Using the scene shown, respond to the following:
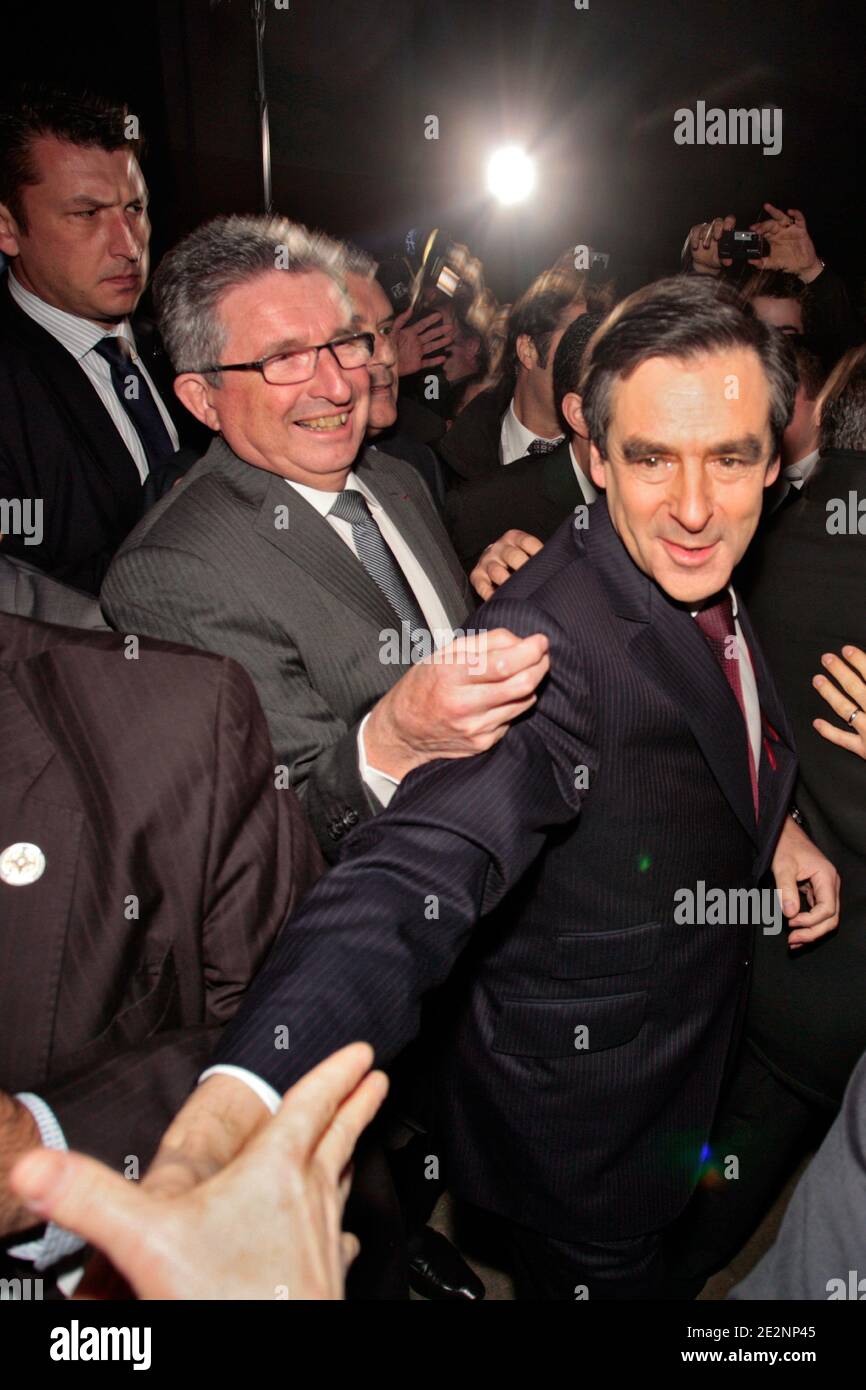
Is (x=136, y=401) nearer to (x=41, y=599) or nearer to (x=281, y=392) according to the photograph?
(x=281, y=392)

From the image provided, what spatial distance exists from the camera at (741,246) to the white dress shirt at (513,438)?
1328mm

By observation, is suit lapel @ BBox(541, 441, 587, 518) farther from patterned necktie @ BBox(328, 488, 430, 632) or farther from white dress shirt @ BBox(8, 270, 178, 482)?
white dress shirt @ BBox(8, 270, 178, 482)

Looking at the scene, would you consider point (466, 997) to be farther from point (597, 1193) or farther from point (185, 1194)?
point (185, 1194)

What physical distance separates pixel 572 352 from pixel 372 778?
204cm

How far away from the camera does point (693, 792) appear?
61.2 inches

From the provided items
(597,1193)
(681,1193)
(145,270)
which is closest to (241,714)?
(597,1193)

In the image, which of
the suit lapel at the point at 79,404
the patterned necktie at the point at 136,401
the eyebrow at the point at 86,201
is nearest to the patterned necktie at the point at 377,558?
the suit lapel at the point at 79,404

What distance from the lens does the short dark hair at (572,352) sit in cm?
308

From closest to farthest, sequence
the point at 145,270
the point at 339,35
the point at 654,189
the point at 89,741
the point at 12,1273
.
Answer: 1. the point at 12,1273
2. the point at 89,741
3. the point at 145,270
4. the point at 339,35
5. the point at 654,189

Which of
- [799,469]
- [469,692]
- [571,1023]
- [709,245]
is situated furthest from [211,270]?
[709,245]

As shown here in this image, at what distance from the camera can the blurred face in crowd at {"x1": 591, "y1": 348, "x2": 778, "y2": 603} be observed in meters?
1.51

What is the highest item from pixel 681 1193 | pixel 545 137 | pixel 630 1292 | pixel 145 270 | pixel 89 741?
pixel 545 137

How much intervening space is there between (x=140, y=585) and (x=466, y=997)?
1.02 metres

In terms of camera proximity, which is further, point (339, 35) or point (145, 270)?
point (339, 35)
